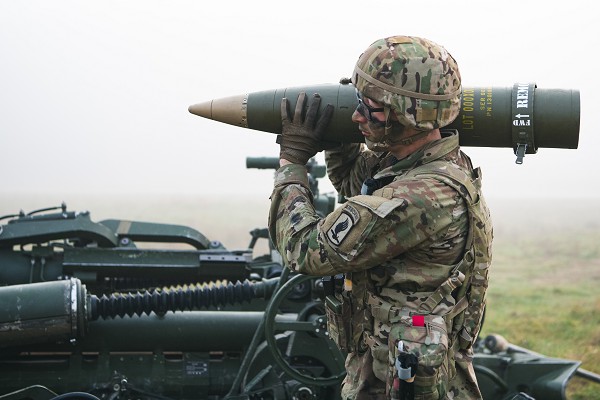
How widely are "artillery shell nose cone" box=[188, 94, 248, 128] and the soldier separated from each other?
594 mm

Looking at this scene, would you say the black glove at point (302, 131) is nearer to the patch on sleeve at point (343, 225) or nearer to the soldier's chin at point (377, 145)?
the soldier's chin at point (377, 145)

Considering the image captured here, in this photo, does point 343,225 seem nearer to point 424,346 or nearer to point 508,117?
point 424,346

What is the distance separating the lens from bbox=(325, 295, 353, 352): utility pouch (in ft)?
12.7

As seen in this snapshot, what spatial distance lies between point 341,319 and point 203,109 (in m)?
1.23

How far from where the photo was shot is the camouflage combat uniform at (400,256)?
3471 millimetres

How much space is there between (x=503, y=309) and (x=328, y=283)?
735 centimetres

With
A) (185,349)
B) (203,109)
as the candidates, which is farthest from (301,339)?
(203,109)

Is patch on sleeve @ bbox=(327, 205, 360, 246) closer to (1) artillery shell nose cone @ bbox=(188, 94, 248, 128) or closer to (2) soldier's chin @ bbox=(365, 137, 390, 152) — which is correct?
(2) soldier's chin @ bbox=(365, 137, 390, 152)

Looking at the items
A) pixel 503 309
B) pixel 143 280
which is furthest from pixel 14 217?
pixel 503 309

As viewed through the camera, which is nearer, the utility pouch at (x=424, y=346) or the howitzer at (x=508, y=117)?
the utility pouch at (x=424, y=346)

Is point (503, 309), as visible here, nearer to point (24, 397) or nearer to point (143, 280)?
point (143, 280)

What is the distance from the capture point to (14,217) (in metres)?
7.54

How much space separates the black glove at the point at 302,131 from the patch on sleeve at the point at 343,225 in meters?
0.45

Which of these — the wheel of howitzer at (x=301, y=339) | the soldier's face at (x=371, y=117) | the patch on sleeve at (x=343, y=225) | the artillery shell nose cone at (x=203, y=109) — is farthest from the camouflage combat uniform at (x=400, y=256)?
the wheel of howitzer at (x=301, y=339)
